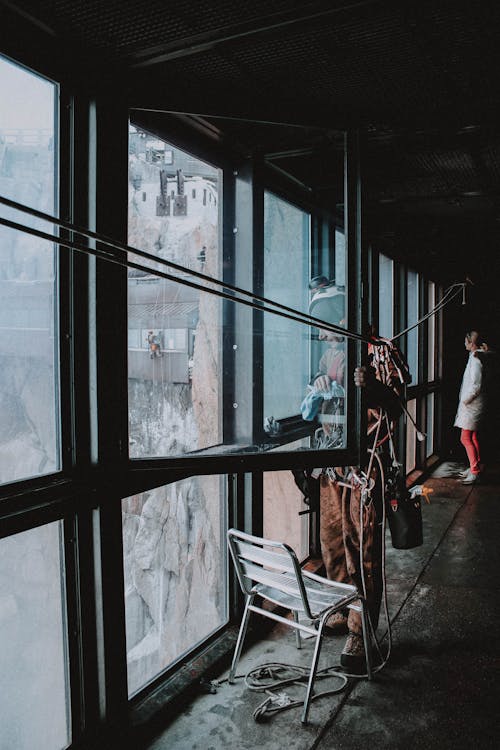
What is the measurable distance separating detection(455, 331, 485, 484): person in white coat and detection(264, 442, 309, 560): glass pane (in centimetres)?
376

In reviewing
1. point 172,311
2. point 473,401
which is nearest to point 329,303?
point 172,311

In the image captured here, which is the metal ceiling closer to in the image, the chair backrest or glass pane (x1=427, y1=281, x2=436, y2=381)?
the chair backrest

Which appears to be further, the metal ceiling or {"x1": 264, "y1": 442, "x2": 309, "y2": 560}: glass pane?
{"x1": 264, "y1": 442, "x2": 309, "y2": 560}: glass pane

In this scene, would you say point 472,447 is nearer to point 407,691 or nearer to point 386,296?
point 386,296

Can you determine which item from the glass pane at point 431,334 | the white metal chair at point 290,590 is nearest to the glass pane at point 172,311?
the white metal chair at point 290,590

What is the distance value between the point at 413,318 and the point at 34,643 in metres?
6.45

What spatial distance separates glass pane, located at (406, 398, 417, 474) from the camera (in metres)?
7.38

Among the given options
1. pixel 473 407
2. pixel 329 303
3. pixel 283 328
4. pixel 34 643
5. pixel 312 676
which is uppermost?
pixel 329 303

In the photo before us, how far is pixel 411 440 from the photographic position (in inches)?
300

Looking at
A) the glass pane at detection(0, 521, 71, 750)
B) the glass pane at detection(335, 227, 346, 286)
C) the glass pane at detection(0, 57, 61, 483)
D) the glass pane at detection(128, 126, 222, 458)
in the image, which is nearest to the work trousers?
the glass pane at detection(128, 126, 222, 458)

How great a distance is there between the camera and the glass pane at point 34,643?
209cm

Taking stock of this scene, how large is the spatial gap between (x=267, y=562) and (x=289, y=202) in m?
1.72

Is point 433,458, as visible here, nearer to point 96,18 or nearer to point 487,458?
point 487,458

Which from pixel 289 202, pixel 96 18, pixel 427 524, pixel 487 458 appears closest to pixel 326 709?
pixel 289 202
